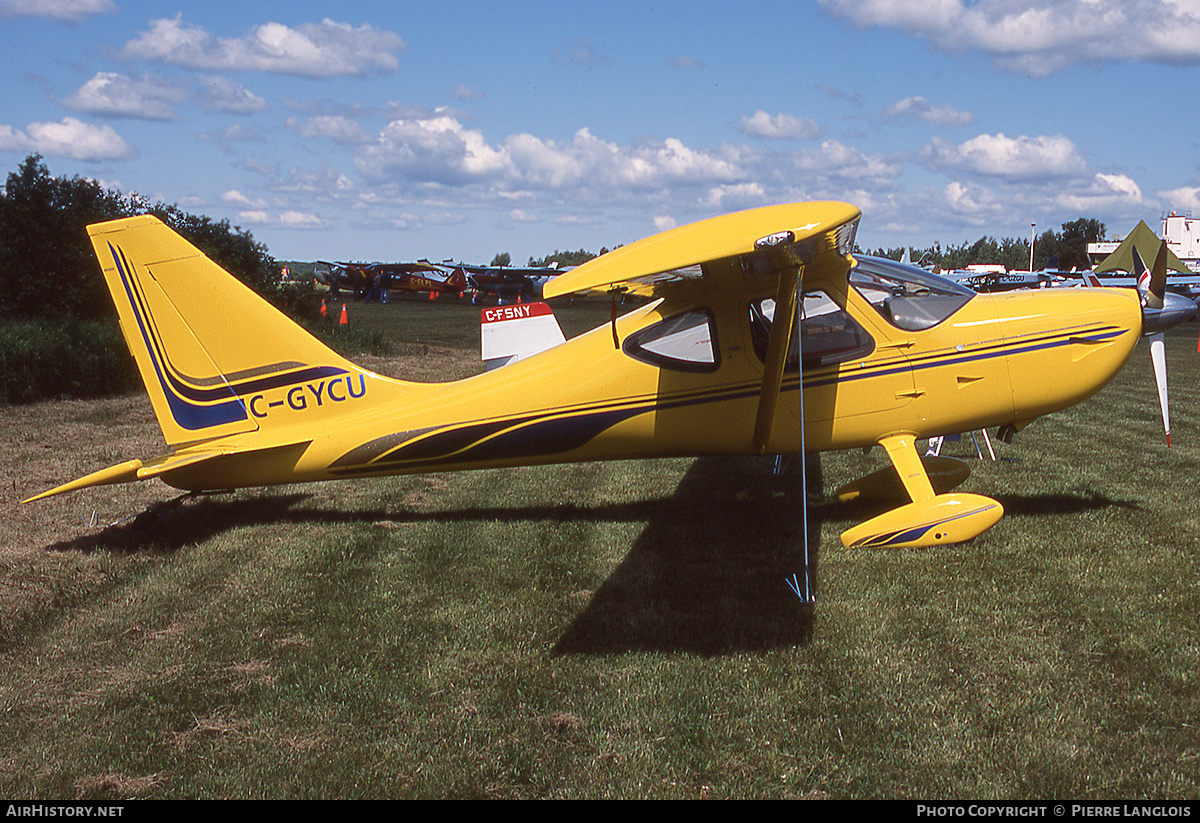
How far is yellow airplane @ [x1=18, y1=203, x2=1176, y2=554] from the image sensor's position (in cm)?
669

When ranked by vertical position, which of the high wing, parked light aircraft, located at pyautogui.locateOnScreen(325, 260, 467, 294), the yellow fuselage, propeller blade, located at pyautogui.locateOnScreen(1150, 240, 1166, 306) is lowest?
the yellow fuselage

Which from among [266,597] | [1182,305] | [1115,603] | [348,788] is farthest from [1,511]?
[1182,305]

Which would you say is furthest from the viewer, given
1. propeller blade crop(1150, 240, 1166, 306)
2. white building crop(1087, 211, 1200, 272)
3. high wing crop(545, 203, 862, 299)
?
white building crop(1087, 211, 1200, 272)

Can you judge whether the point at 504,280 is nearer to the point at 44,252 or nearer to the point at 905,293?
the point at 44,252

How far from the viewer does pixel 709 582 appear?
607 cm

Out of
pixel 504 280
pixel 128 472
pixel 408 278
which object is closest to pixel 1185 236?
pixel 504 280

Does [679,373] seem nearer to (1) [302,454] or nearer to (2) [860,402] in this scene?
(2) [860,402]

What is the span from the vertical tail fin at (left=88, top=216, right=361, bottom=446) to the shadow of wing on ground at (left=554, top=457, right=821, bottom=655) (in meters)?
3.09

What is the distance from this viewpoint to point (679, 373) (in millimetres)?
6824

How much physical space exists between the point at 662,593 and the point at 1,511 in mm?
6604

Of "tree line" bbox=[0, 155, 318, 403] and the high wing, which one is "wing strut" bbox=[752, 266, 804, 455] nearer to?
the high wing

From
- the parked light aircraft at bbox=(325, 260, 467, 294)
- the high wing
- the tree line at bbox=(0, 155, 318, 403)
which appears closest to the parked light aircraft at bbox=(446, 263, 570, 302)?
the parked light aircraft at bbox=(325, 260, 467, 294)

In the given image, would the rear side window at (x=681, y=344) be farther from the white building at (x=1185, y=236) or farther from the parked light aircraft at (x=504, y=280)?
the white building at (x=1185, y=236)

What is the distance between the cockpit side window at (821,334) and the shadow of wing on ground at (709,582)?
1.51 metres
